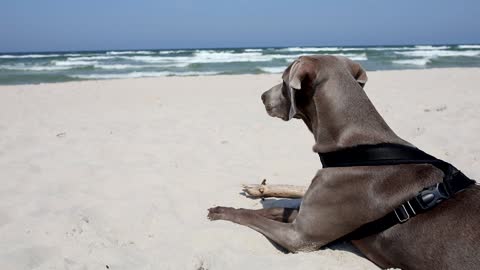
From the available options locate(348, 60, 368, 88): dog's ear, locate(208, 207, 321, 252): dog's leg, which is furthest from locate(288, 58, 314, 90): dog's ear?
locate(208, 207, 321, 252): dog's leg

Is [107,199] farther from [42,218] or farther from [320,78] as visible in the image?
[320,78]

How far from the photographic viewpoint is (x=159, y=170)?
568 centimetres

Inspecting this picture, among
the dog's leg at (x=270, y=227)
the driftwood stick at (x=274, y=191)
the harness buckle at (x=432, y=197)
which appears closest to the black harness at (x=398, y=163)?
the harness buckle at (x=432, y=197)

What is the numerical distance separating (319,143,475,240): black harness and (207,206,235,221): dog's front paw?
1.08 metres

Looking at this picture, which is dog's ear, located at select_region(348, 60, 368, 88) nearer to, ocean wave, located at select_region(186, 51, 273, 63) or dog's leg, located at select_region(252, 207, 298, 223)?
dog's leg, located at select_region(252, 207, 298, 223)

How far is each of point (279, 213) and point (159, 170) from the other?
6.13 feet

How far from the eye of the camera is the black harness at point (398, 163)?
3.11m

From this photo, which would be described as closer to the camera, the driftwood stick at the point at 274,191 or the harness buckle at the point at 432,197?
the harness buckle at the point at 432,197

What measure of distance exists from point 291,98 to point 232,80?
522 inches

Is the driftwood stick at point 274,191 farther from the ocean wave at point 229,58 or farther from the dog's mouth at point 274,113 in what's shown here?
the ocean wave at point 229,58

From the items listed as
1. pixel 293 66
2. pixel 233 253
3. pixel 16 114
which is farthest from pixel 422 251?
pixel 16 114

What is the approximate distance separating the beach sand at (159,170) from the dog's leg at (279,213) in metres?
0.35

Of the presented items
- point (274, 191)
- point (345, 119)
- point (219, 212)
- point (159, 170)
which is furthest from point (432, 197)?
point (159, 170)

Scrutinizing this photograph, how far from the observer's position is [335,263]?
3.53m
